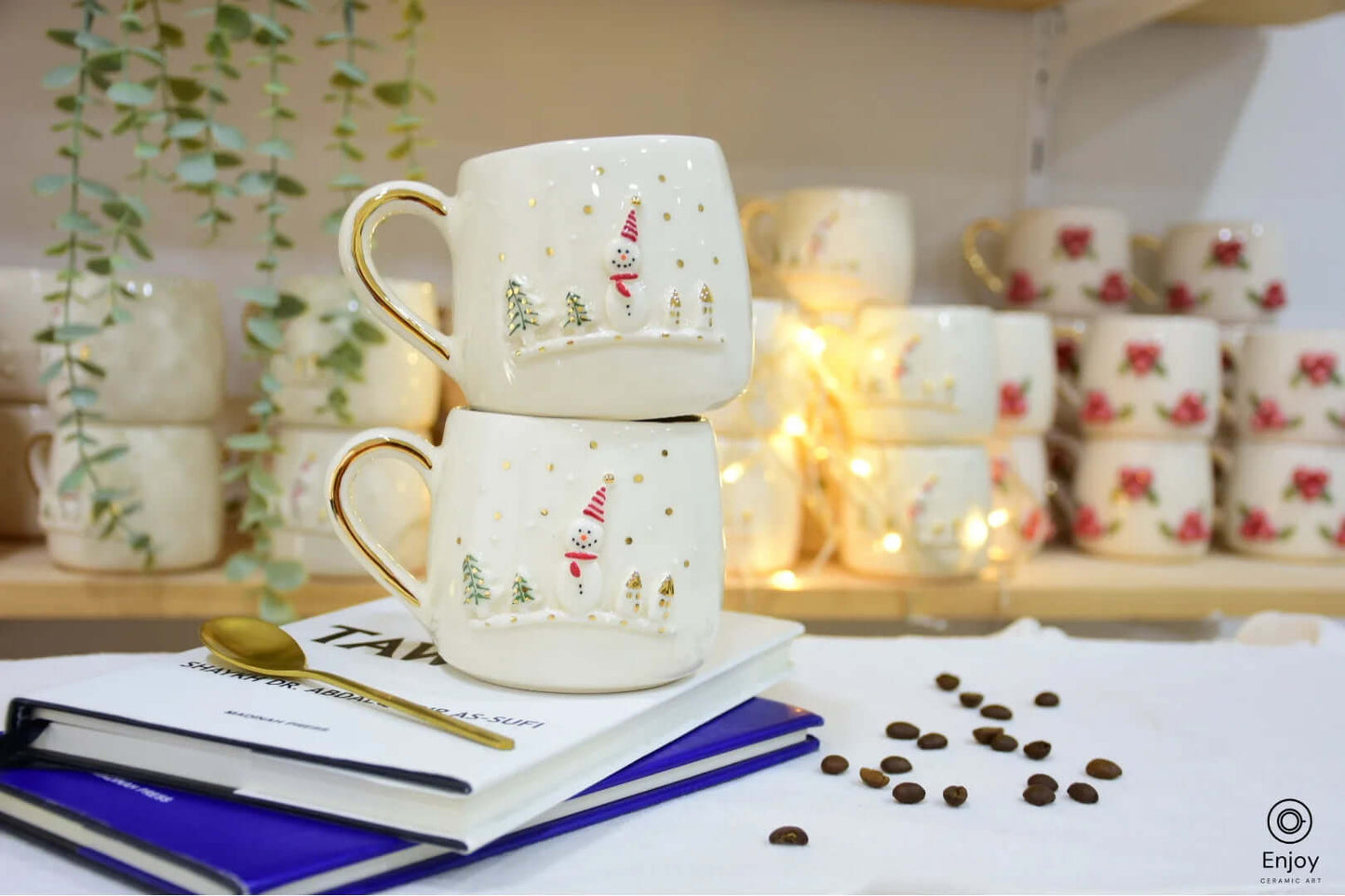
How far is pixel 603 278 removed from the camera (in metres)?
0.43

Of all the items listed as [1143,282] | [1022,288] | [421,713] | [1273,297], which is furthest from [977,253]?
[421,713]

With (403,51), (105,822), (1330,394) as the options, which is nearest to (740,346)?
(105,822)

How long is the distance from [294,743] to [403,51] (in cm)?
95

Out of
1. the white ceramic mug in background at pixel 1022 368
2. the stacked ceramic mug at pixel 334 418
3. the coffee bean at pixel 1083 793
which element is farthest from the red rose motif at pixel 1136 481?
the coffee bean at pixel 1083 793

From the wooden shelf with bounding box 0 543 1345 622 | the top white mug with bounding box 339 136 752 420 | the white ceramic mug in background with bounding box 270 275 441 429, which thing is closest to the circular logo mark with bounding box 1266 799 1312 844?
the top white mug with bounding box 339 136 752 420

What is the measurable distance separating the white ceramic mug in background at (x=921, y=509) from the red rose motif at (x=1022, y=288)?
260mm

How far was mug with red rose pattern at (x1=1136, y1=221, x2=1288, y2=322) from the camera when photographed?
124 cm

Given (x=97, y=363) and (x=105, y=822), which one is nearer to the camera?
(x=105, y=822)

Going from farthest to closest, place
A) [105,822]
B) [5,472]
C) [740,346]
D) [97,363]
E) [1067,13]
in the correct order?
[1067,13]
[5,472]
[97,363]
[740,346]
[105,822]

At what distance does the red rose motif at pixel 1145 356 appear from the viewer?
1143 mm

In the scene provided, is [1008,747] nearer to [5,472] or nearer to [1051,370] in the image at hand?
[1051,370]

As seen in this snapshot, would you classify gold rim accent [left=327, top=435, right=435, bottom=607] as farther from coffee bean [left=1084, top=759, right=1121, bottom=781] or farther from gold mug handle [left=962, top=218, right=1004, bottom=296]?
gold mug handle [left=962, top=218, right=1004, bottom=296]

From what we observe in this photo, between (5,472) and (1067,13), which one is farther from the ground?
(1067,13)

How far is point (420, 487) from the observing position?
0.97 m
